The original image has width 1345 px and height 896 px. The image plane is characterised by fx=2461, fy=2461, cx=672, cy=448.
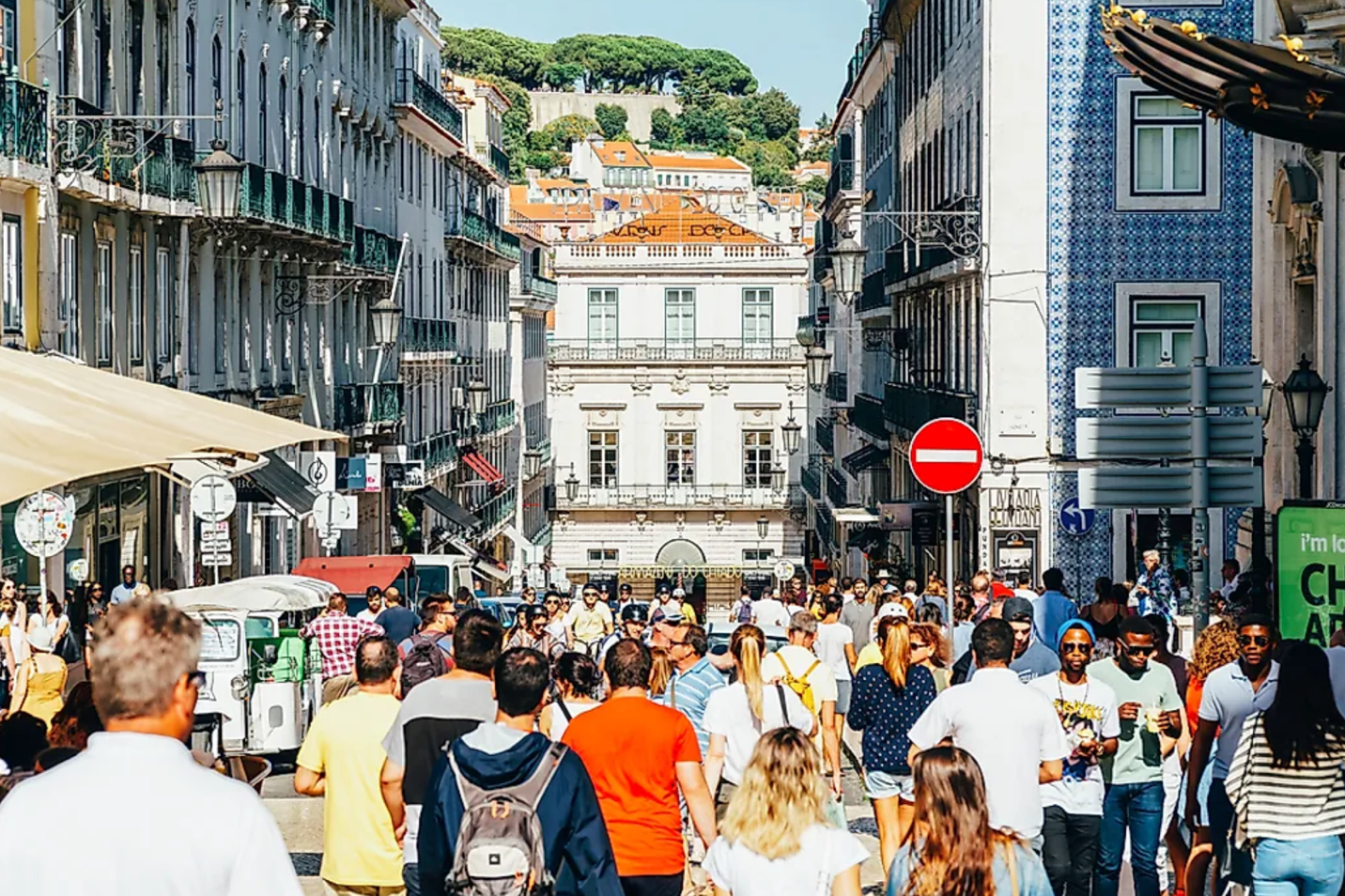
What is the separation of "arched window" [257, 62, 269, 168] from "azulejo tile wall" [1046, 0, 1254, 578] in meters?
12.3

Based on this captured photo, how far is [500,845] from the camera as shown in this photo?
706 cm

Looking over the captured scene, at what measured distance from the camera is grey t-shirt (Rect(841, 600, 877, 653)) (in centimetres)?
2097

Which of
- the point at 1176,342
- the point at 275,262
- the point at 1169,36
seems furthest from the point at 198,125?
the point at 1169,36

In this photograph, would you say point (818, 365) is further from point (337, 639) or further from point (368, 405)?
point (337, 639)

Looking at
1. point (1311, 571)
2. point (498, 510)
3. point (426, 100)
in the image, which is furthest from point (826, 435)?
point (1311, 571)

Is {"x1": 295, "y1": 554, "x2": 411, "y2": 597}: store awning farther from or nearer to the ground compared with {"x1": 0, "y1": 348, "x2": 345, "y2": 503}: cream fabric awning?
nearer to the ground

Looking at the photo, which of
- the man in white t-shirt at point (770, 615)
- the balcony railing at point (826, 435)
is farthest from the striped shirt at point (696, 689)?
the balcony railing at point (826, 435)

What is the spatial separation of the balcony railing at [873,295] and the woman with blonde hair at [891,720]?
119 feet

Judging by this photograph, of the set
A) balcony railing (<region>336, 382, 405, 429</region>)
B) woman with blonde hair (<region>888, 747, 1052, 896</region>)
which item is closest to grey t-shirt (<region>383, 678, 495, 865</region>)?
woman with blonde hair (<region>888, 747, 1052, 896</region>)

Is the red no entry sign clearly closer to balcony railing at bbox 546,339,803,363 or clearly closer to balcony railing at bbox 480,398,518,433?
balcony railing at bbox 480,398,518,433

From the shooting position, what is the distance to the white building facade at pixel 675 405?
270ft

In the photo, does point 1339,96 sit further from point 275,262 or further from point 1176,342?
point 275,262

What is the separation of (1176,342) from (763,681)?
19.6m

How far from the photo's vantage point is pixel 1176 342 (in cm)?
3009
